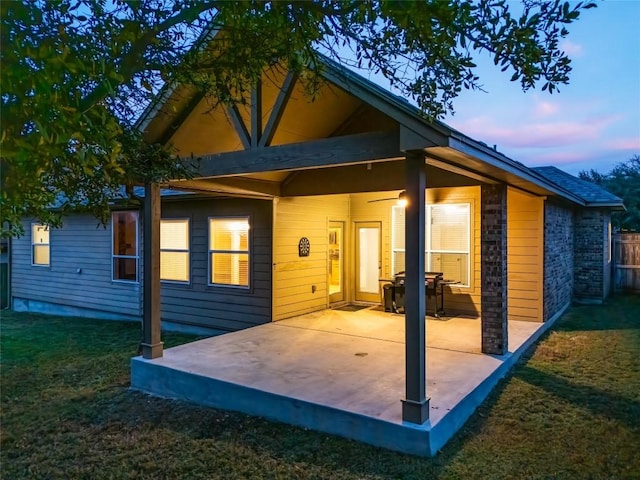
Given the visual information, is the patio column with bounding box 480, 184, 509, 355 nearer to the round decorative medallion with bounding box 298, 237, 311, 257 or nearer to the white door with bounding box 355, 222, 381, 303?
the round decorative medallion with bounding box 298, 237, 311, 257

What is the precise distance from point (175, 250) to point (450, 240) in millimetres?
5567

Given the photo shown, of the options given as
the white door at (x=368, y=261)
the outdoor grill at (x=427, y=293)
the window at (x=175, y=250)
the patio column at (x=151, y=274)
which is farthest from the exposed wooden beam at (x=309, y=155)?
the white door at (x=368, y=261)

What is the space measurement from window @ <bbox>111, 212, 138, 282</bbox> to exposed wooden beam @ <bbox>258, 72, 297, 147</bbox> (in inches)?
253

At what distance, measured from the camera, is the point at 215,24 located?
110 inches

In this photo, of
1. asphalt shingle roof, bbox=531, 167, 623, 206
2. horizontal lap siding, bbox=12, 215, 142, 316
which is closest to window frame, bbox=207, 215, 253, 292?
horizontal lap siding, bbox=12, 215, 142, 316

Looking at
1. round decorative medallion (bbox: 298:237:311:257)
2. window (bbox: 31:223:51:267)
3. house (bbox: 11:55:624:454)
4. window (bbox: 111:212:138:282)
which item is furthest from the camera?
window (bbox: 31:223:51:267)

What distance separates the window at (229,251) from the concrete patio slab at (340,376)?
4.59 ft

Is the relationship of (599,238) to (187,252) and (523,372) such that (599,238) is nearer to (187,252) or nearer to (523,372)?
(523,372)

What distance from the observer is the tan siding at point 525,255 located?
802cm

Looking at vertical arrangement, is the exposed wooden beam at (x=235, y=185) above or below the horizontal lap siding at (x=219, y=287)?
above

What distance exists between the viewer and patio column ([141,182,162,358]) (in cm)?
582

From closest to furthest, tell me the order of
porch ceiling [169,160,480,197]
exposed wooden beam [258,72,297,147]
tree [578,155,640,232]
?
1. exposed wooden beam [258,72,297,147]
2. porch ceiling [169,160,480,197]
3. tree [578,155,640,232]

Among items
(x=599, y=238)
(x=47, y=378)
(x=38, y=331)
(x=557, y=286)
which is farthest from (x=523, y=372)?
(x=38, y=331)

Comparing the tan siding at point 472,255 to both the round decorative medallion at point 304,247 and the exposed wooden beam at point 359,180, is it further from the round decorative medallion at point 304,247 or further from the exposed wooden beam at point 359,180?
the round decorative medallion at point 304,247
